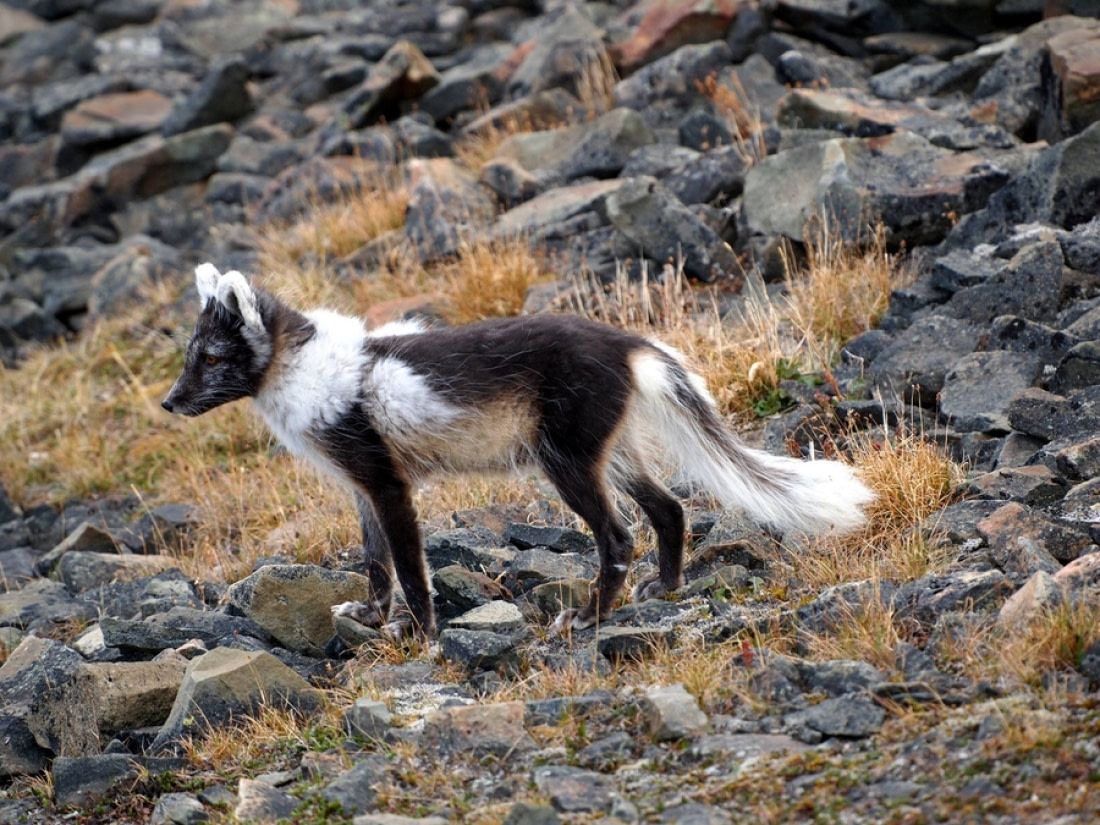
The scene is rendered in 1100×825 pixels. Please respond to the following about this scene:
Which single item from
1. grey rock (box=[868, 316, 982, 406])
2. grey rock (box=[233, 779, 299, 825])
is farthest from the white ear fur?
grey rock (box=[868, 316, 982, 406])

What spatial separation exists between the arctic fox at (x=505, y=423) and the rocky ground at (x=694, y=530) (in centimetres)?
33

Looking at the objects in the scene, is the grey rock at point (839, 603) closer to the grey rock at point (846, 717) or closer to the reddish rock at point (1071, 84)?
the grey rock at point (846, 717)

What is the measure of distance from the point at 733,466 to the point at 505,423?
1.05m

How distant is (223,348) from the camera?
6188 millimetres

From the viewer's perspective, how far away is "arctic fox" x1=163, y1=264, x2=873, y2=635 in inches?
224

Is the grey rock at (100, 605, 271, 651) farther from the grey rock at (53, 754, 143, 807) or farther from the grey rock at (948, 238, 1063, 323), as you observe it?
the grey rock at (948, 238, 1063, 323)

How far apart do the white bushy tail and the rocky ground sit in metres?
0.34

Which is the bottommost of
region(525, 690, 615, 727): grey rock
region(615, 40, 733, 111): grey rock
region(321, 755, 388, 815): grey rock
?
region(525, 690, 615, 727): grey rock

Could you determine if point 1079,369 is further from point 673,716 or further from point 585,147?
point 585,147

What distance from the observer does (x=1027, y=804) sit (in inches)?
145

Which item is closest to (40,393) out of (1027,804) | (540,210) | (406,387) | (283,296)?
(540,210)

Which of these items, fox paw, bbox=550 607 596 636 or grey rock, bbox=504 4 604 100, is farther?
grey rock, bbox=504 4 604 100

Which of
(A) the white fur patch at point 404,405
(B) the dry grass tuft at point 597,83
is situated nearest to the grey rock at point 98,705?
(A) the white fur patch at point 404,405

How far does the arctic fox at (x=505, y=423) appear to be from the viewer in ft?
18.7
